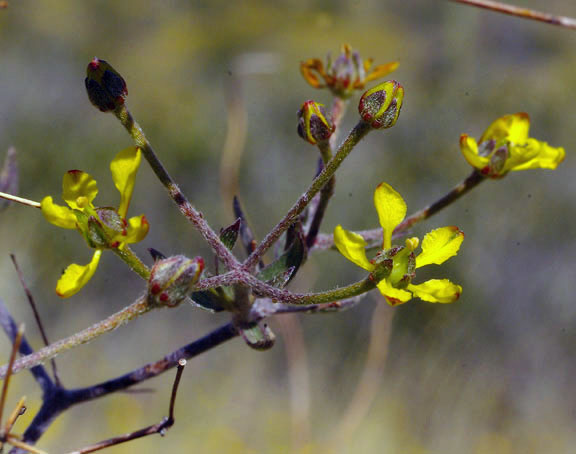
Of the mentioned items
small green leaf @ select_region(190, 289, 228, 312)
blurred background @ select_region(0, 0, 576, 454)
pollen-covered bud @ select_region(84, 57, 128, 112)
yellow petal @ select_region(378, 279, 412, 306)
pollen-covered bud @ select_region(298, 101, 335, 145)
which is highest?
pollen-covered bud @ select_region(84, 57, 128, 112)

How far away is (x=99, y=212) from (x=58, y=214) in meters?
0.04

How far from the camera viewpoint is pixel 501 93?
2672mm

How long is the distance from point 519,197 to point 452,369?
0.79 meters

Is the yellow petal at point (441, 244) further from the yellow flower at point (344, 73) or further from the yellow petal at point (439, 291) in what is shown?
the yellow flower at point (344, 73)

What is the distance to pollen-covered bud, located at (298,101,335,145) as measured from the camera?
0.67 metres

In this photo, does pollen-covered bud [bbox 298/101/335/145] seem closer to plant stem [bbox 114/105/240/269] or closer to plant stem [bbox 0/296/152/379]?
plant stem [bbox 114/105/240/269]

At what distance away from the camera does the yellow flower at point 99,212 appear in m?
0.60

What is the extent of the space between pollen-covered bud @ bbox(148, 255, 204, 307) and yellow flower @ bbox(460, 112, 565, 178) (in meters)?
0.44

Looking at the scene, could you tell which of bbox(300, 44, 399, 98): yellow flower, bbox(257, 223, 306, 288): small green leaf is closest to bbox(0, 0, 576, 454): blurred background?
bbox(300, 44, 399, 98): yellow flower

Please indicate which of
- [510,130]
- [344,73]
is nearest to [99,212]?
[344,73]

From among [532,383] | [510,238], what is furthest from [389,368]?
[510,238]

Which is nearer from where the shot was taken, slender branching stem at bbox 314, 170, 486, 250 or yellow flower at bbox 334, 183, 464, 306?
yellow flower at bbox 334, 183, 464, 306

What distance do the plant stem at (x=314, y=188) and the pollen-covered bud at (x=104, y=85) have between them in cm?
23

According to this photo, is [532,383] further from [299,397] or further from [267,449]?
[267,449]
